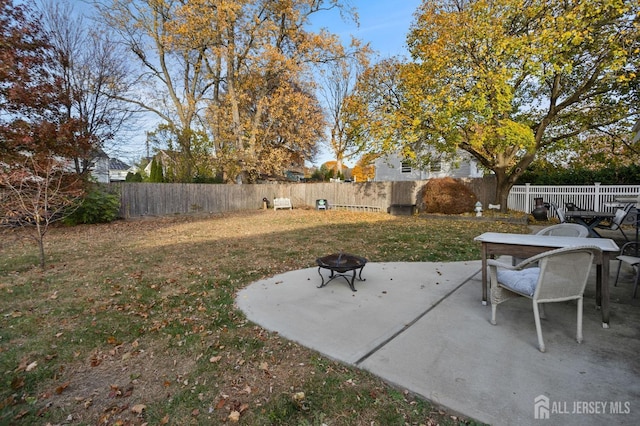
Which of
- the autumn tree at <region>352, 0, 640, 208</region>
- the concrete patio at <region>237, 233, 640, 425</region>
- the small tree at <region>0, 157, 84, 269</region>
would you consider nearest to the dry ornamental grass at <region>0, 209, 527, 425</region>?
the concrete patio at <region>237, 233, 640, 425</region>

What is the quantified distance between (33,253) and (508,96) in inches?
533

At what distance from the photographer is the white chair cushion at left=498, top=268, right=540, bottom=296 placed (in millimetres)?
2714

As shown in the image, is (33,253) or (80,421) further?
(33,253)

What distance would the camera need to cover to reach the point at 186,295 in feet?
13.7

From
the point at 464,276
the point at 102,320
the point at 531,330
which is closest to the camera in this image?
the point at 531,330

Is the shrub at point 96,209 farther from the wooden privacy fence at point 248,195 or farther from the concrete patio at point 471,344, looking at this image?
the concrete patio at point 471,344

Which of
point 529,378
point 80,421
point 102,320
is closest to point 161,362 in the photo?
point 80,421

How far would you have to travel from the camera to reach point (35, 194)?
7.19 m

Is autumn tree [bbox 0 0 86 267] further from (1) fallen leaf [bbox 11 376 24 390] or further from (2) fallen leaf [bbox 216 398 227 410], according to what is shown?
(2) fallen leaf [bbox 216 398 227 410]

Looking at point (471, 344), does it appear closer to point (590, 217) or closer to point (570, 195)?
point (590, 217)

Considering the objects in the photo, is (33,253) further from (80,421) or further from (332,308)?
(332,308)

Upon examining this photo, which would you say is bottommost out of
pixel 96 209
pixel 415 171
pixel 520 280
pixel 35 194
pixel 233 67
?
pixel 520 280

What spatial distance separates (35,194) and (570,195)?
1697cm

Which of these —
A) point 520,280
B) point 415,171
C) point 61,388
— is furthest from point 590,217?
point 415,171
